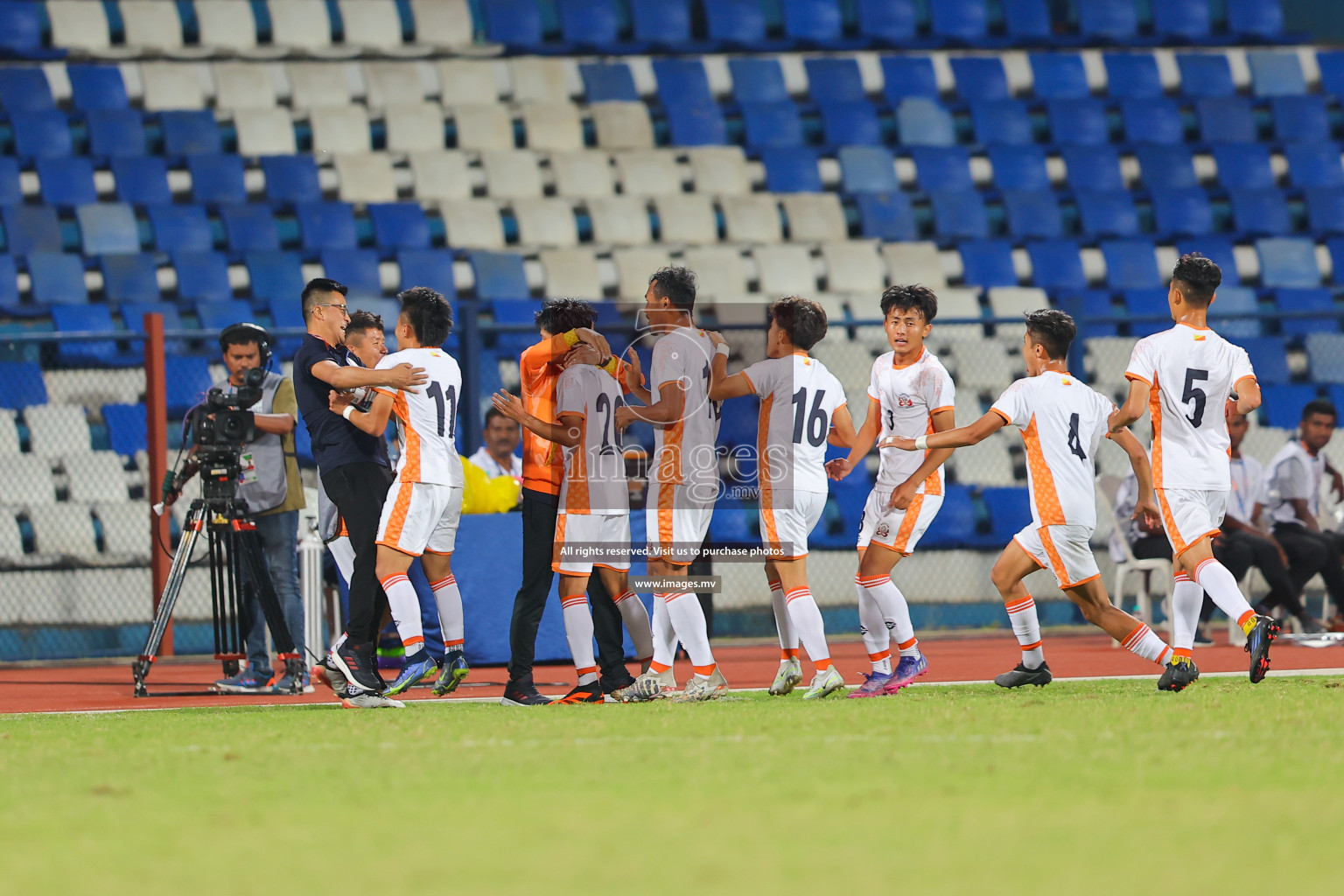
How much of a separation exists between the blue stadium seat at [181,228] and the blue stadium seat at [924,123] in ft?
24.5

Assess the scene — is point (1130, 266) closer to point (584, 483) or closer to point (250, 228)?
point (250, 228)

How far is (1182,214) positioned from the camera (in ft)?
56.1

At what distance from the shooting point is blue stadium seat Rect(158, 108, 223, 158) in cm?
1557

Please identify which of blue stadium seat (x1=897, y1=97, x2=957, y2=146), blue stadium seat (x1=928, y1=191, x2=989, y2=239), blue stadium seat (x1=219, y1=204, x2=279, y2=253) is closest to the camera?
blue stadium seat (x1=219, y1=204, x2=279, y2=253)

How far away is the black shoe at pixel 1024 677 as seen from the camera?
7.59 metres

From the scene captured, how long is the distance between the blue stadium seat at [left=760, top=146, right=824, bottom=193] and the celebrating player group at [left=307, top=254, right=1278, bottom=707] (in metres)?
9.34

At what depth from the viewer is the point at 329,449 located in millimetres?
7582

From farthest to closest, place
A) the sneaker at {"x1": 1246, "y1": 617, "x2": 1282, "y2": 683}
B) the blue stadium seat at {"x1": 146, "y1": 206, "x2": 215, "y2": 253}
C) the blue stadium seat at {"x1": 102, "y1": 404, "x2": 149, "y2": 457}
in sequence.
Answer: the blue stadium seat at {"x1": 146, "y1": 206, "x2": 215, "y2": 253} < the blue stadium seat at {"x1": 102, "y1": 404, "x2": 149, "y2": 457} < the sneaker at {"x1": 1246, "y1": 617, "x2": 1282, "y2": 683}

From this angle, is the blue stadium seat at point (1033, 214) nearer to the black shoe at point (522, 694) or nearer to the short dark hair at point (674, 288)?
the short dark hair at point (674, 288)

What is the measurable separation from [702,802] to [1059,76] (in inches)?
615

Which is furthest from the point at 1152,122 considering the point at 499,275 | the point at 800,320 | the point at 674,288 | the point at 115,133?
the point at 674,288

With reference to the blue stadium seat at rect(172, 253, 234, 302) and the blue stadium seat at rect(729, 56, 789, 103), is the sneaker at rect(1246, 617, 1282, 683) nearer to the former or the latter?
the blue stadium seat at rect(172, 253, 234, 302)

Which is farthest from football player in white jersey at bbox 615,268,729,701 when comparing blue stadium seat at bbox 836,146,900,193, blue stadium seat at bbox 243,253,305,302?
blue stadium seat at bbox 836,146,900,193

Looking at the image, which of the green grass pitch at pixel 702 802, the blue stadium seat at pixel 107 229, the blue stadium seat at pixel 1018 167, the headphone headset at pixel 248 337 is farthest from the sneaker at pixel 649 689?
the blue stadium seat at pixel 1018 167
